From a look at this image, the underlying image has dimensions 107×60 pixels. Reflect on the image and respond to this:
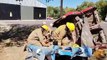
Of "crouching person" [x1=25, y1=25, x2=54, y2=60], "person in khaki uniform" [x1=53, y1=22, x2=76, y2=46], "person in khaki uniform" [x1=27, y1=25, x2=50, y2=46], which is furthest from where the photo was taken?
"person in khaki uniform" [x1=53, y1=22, x2=76, y2=46]

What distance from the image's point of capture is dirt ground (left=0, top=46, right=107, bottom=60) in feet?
45.2

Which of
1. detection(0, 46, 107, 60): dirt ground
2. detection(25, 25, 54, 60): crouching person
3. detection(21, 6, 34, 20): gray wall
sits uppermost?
detection(25, 25, 54, 60): crouching person

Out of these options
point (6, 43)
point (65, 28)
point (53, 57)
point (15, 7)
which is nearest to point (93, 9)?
point (65, 28)

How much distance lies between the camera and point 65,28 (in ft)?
35.4

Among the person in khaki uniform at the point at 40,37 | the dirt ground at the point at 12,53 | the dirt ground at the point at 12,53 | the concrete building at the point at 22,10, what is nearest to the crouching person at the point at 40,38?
the person in khaki uniform at the point at 40,37

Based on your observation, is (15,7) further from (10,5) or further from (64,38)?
(64,38)

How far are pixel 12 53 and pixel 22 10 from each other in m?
43.3

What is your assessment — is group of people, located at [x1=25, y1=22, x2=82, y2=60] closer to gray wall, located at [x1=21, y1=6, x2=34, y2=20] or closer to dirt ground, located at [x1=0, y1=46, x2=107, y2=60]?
dirt ground, located at [x1=0, y1=46, x2=107, y2=60]

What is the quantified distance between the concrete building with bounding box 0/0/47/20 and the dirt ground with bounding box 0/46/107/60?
109 feet

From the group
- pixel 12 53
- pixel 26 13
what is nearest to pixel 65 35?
pixel 12 53

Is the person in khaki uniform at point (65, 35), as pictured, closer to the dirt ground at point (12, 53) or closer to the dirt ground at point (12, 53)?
the dirt ground at point (12, 53)

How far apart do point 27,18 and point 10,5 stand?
5.30 meters

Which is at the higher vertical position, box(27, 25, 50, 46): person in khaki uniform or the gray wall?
box(27, 25, 50, 46): person in khaki uniform

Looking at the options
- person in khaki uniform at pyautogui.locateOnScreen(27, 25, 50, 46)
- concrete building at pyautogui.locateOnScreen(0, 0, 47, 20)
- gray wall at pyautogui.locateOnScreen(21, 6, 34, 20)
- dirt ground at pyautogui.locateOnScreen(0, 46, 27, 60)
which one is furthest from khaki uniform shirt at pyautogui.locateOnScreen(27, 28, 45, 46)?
gray wall at pyautogui.locateOnScreen(21, 6, 34, 20)
